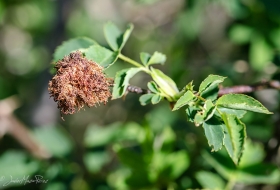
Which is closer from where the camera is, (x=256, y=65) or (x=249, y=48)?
(x=256, y=65)

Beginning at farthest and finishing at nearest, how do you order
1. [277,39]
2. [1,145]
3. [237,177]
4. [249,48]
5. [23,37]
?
[23,37] < [1,145] < [249,48] < [277,39] < [237,177]

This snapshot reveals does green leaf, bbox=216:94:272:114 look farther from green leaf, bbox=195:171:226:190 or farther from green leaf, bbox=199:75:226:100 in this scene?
green leaf, bbox=195:171:226:190

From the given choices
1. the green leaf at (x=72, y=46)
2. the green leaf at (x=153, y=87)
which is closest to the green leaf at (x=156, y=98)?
the green leaf at (x=153, y=87)

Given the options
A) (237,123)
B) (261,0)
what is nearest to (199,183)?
(237,123)

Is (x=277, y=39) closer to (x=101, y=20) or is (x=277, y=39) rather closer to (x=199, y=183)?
(x=199, y=183)

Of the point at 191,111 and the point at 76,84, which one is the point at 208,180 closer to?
the point at 191,111

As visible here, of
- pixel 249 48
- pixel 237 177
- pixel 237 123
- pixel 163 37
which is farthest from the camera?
pixel 163 37

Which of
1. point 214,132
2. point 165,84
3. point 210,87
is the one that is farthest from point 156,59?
point 214,132
